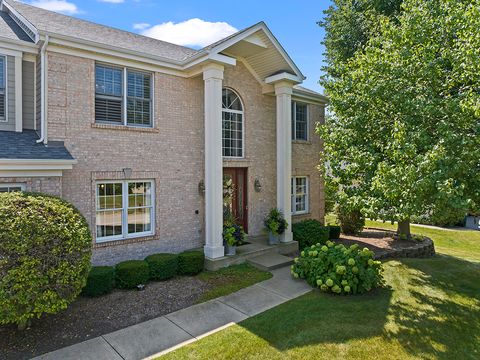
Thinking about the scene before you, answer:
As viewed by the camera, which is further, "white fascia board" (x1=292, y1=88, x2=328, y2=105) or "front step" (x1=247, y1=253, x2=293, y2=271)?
"white fascia board" (x1=292, y1=88, x2=328, y2=105)

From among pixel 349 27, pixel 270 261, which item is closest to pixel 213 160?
pixel 270 261

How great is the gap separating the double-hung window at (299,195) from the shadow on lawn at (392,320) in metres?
6.28

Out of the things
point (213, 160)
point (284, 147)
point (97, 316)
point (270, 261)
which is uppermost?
point (284, 147)

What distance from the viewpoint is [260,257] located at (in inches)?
424

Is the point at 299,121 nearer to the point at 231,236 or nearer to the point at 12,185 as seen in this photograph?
the point at 231,236

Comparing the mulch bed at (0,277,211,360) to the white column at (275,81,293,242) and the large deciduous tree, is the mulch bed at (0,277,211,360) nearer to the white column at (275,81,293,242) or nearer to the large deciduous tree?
the white column at (275,81,293,242)

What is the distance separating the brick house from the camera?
331 inches

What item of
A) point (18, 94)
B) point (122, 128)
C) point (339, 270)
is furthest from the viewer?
point (122, 128)

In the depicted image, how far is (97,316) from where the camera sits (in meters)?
6.82

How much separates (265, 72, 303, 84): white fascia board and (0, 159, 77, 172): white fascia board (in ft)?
25.2

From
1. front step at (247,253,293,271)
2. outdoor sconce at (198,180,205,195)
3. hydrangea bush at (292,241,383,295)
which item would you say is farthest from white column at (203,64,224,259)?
hydrangea bush at (292,241,383,295)

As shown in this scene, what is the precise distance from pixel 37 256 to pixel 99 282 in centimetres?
252

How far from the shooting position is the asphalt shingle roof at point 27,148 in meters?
7.49

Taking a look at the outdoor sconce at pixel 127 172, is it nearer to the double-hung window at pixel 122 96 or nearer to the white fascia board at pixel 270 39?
the double-hung window at pixel 122 96
